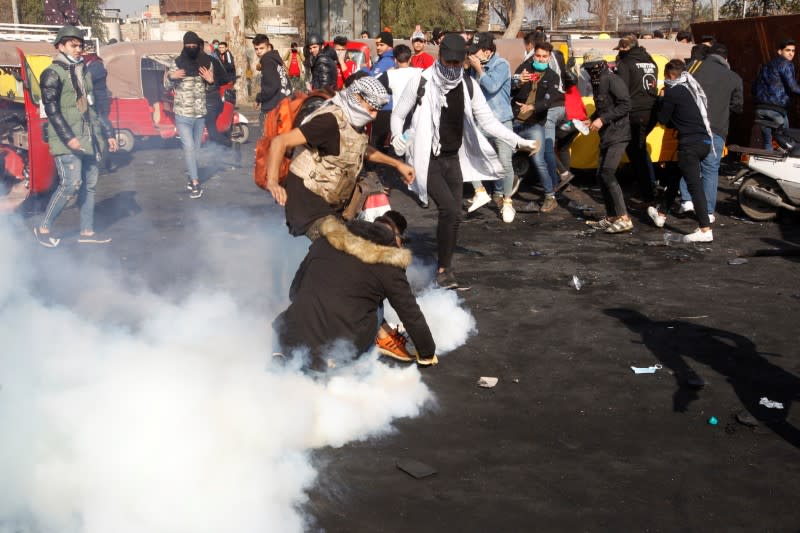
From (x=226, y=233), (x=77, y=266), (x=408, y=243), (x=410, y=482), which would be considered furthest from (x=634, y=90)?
(x=410, y=482)

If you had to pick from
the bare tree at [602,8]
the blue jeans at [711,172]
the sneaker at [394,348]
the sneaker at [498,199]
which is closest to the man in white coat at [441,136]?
the sneaker at [394,348]

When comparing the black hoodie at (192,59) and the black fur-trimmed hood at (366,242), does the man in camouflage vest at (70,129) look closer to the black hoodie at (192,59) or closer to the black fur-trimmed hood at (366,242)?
the black hoodie at (192,59)

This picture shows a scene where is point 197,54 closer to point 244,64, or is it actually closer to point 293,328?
point 293,328

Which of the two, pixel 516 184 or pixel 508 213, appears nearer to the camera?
pixel 508 213

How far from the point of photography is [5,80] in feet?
42.6

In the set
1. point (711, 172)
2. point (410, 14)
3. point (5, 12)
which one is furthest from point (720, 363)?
point (5, 12)

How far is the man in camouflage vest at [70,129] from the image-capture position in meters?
8.66

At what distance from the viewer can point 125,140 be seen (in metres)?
15.8

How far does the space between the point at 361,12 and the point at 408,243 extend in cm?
2047

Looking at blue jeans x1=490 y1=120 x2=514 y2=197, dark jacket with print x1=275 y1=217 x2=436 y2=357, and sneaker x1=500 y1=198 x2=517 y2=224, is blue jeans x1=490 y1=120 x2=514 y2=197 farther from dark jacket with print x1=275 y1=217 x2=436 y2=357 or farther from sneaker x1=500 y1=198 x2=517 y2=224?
dark jacket with print x1=275 y1=217 x2=436 y2=357

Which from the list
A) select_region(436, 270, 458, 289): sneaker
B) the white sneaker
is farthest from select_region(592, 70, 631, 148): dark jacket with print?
select_region(436, 270, 458, 289): sneaker

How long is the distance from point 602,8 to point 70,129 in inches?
1779

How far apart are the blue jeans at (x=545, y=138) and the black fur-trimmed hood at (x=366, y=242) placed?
592 centimetres

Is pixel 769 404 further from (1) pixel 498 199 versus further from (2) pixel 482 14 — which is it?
(2) pixel 482 14
